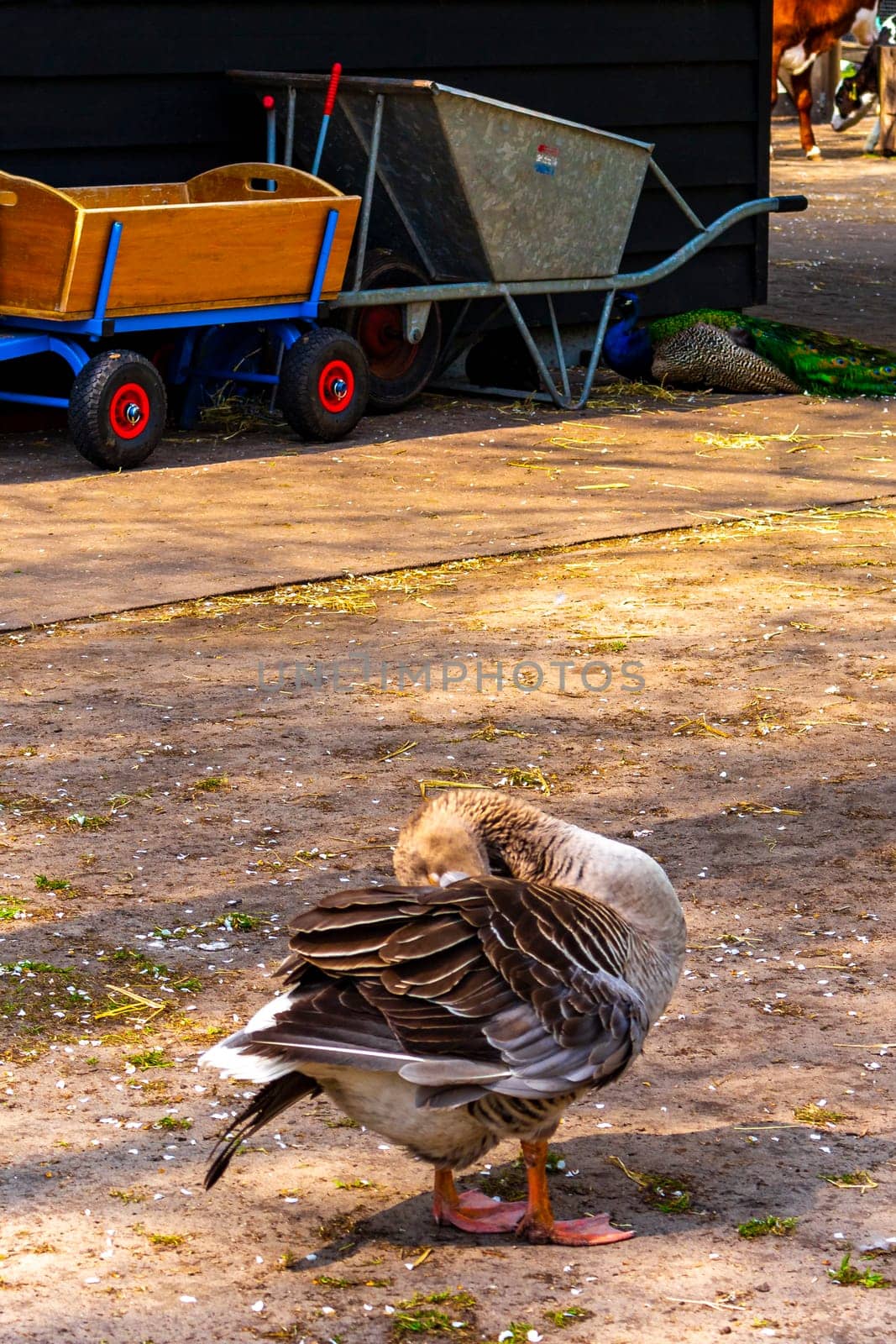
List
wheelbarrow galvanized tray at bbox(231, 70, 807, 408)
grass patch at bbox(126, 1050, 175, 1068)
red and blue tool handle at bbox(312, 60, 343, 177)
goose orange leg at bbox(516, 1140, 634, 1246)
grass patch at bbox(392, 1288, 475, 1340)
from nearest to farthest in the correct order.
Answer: grass patch at bbox(392, 1288, 475, 1340)
goose orange leg at bbox(516, 1140, 634, 1246)
grass patch at bbox(126, 1050, 175, 1068)
red and blue tool handle at bbox(312, 60, 343, 177)
wheelbarrow galvanized tray at bbox(231, 70, 807, 408)

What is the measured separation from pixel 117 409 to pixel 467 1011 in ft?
20.4

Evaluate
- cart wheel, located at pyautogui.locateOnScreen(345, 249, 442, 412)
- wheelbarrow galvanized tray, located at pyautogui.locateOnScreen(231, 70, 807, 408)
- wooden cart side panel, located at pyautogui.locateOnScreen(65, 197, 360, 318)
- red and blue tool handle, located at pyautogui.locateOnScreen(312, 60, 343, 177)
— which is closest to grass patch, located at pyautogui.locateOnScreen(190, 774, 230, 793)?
wooden cart side panel, located at pyautogui.locateOnScreen(65, 197, 360, 318)

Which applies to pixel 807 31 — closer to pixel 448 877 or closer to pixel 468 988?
pixel 448 877

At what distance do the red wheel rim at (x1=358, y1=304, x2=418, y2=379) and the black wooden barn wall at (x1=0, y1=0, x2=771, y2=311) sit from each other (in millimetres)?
1231

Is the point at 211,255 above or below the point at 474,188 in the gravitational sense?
Answer: below

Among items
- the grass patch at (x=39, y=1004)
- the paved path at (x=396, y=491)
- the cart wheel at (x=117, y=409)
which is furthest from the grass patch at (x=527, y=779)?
the cart wheel at (x=117, y=409)

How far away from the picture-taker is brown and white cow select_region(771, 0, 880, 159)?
2459cm

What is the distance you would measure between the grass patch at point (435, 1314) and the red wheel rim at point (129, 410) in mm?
6241

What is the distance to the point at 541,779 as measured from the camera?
5.07 meters

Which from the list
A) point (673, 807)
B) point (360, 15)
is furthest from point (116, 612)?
point (360, 15)

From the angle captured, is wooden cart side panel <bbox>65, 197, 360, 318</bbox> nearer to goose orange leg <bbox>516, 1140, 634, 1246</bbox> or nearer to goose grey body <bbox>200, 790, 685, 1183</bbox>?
goose grey body <bbox>200, 790, 685, 1183</bbox>

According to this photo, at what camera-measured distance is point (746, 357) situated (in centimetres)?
1118

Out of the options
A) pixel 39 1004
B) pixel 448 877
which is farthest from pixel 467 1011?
pixel 39 1004

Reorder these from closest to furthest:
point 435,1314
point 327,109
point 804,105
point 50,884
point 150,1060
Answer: point 435,1314 < point 150,1060 < point 50,884 < point 327,109 < point 804,105
